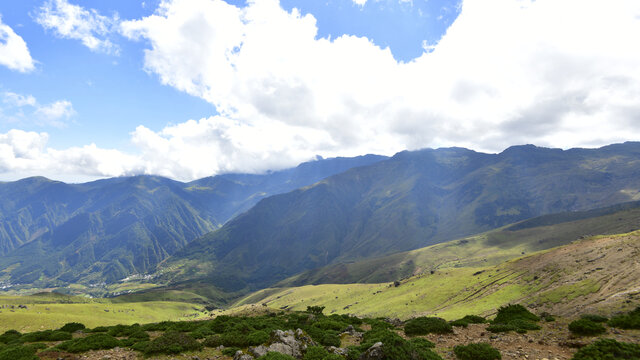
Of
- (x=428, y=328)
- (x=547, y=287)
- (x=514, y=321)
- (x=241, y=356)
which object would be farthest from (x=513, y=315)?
(x=547, y=287)

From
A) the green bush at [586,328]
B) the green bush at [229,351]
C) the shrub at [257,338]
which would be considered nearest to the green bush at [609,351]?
the green bush at [586,328]

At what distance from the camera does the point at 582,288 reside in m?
69.1

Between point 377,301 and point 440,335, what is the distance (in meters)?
145

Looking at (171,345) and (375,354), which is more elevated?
(171,345)

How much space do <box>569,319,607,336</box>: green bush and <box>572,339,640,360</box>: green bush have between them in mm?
4775

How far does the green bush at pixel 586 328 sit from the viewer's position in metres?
20.6

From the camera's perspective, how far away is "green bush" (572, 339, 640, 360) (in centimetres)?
1529

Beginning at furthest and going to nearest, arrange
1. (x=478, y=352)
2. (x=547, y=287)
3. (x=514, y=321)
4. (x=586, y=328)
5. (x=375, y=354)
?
(x=547, y=287)
(x=514, y=321)
(x=586, y=328)
(x=478, y=352)
(x=375, y=354)

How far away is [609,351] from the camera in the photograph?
15.9 metres

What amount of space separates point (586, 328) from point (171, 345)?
3165 centimetres

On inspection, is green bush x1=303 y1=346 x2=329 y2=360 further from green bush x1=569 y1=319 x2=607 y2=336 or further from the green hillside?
the green hillside

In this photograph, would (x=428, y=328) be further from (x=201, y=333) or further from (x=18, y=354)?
(x=18, y=354)

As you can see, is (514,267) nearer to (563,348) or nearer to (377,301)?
(377,301)

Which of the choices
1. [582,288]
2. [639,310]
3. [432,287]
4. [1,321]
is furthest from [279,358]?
[432,287]
